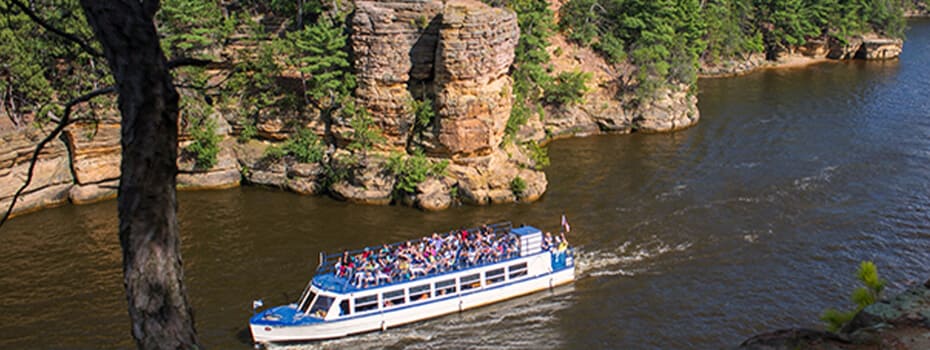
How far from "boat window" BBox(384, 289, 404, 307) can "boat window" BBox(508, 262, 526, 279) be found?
5.03 m

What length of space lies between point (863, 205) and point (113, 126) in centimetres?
4099

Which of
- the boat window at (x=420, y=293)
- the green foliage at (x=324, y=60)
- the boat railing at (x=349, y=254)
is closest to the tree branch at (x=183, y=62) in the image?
the boat railing at (x=349, y=254)

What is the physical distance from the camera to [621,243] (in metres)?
36.1

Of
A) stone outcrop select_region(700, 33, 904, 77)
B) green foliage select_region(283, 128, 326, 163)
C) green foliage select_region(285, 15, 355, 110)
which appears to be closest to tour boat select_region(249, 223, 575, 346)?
green foliage select_region(283, 128, 326, 163)

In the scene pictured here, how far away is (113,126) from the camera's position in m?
42.6

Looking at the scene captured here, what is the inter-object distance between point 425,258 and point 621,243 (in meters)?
10.1

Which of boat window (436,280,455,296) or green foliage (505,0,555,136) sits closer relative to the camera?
boat window (436,280,455,296)

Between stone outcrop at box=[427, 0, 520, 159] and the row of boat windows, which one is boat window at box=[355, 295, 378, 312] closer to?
the row of boat windows

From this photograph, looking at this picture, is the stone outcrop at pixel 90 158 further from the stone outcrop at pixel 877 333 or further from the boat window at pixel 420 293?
the stone outcrop at pixel 877 333

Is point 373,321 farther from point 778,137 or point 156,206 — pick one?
point 778,137

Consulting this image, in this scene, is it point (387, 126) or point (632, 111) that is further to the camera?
point (632, 111)

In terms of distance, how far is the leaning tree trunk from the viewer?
6.39 meters

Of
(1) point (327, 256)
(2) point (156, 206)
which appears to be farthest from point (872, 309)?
(1) point (327, 256)

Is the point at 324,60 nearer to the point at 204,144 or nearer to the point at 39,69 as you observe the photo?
the point at 204,144
